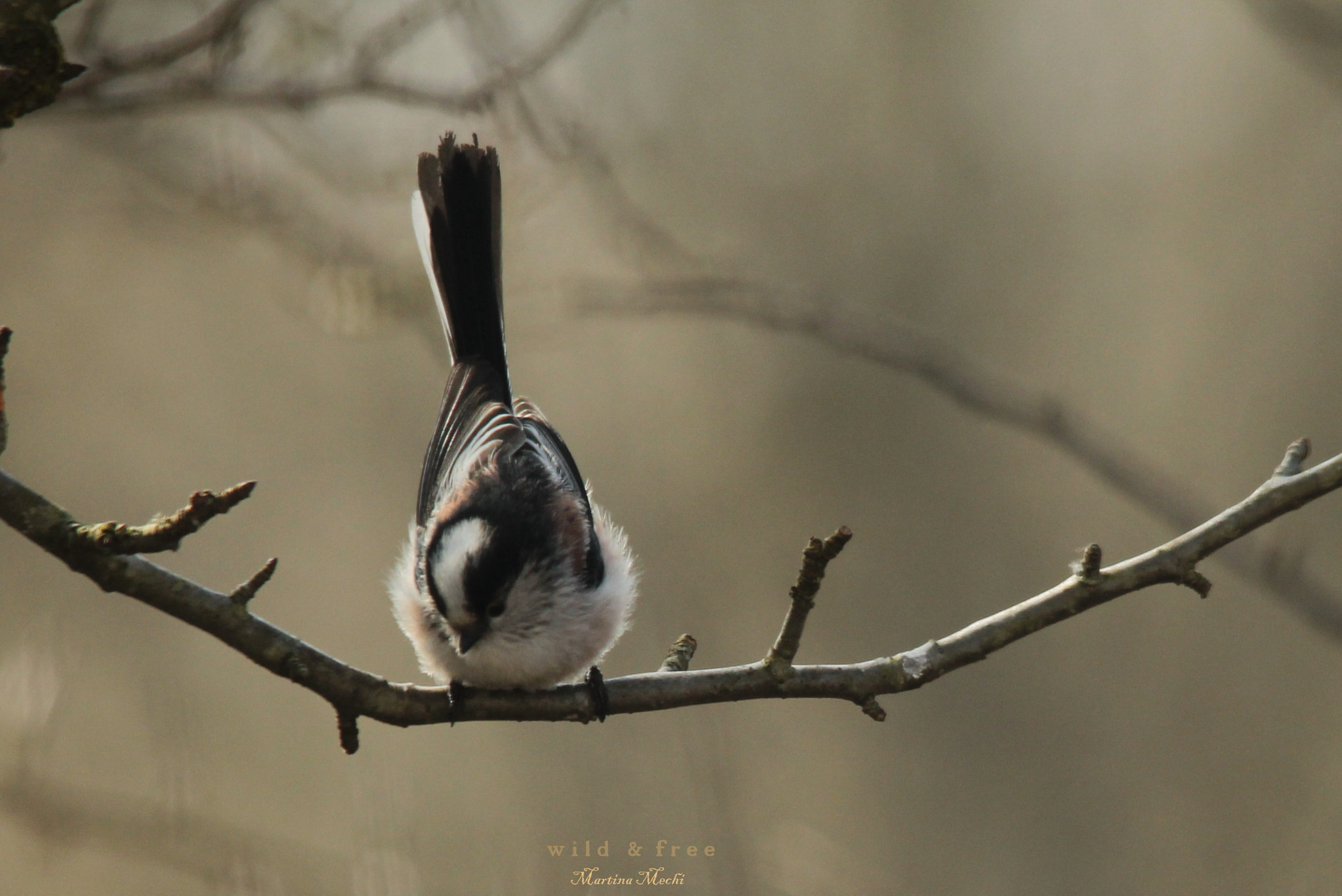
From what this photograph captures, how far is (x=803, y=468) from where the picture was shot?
746 centimetres

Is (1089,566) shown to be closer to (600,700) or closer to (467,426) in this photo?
(600,700)

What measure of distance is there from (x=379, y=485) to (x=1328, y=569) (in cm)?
619

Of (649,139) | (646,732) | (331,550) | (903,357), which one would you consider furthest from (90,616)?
(903,357)

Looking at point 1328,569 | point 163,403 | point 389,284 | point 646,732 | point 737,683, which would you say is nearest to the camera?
point 737,683

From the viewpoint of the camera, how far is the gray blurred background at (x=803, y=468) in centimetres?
629

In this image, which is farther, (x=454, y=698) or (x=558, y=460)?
(x=558, y=460)

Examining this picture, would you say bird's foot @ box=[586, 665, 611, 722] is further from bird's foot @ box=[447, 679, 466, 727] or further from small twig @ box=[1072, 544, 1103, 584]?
small twig @ box=[1072, 544, 1103, 584]

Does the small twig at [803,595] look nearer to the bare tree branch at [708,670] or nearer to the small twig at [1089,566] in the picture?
the bare tree branch at [708,670]

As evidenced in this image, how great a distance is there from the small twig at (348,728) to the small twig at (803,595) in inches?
36.7

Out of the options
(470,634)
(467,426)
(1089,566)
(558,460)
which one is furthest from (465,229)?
(1089,566)

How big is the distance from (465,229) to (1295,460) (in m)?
2.59

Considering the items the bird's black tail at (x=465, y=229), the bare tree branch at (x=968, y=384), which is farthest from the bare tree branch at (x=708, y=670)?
the bird's black tail at (x=465, y=229)

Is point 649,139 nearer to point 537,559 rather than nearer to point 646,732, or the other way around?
point 537,559

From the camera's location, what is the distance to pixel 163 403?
7438mm
